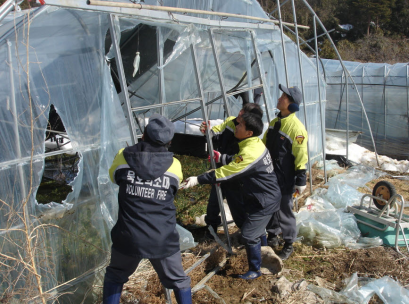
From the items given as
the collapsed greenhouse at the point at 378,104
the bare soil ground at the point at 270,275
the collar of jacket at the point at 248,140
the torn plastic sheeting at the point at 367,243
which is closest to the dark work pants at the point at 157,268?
the bare soil ground at the point at 270,275

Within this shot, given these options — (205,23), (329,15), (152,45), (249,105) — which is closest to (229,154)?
(249,105)

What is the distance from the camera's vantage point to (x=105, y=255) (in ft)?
11.0

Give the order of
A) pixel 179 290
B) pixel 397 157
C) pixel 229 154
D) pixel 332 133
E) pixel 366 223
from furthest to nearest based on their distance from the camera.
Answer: pixel 397 157
pixel 332 133
pixel 366 223
pixel 229 154
pixel 179 290

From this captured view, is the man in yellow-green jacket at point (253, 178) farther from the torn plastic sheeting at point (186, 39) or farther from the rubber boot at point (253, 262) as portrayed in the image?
the torn plastic sheeting at point (186, 39)

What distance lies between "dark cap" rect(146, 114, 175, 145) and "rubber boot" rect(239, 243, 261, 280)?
1.59 metres

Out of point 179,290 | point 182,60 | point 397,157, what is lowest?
point 397,157

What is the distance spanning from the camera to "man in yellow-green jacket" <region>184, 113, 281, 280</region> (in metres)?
3.09

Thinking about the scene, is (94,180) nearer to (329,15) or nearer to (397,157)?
(397,157)

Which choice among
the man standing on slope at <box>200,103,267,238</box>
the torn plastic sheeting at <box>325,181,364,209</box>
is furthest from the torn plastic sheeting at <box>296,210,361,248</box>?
the man standing on slope at <box>200,103,267,238</box>

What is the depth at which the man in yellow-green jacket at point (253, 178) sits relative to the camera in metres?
3.09

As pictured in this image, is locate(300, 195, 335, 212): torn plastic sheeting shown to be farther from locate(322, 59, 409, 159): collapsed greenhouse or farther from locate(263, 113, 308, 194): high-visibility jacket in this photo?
locate(322, 59, 409, 159): collapsed greenhouse

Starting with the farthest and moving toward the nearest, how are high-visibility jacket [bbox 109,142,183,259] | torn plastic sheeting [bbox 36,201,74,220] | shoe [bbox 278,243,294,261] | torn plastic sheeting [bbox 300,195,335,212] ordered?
torn plastic sheeting [bbox 300,195,335,212], shoe [bbox 278,243,294,261], torn plastic sheeting [bbox 36,201,74,220], high-visibility jacket [bbox 109,142,183,259]

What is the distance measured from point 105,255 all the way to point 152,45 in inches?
113

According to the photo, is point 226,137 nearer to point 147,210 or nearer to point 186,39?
point 186,39
